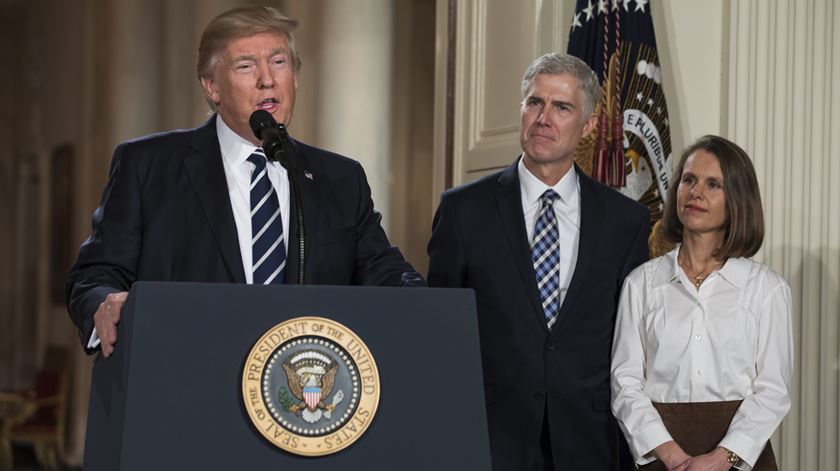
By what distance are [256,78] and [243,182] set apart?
0.25 metres

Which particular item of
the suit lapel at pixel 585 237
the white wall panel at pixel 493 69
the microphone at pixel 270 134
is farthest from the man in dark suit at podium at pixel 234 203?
the white wall panel at pixel 493 69

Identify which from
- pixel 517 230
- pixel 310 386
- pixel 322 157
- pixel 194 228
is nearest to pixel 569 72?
pixel 517 230

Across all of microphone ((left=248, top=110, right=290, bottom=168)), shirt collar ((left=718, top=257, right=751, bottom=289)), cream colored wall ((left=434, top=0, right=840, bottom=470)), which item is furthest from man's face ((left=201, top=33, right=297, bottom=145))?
cream colored wall ((left=434, top=0, right=840, bottom=470))

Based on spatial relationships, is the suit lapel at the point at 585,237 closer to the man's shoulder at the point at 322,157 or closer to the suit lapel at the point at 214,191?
the man's shoulder at the point at 322,157

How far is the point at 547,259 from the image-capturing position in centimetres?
321

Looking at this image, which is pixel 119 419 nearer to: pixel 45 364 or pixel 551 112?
pixel 551 112

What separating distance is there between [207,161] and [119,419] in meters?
0.88

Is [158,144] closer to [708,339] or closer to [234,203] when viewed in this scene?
[234,203]

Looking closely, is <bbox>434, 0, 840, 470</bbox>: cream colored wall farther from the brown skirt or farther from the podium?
the podium

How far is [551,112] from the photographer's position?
128 inches

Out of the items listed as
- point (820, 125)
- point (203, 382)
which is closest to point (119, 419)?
point (203, 382)

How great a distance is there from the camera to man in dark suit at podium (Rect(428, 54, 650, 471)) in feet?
10.2

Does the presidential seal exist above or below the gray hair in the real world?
below

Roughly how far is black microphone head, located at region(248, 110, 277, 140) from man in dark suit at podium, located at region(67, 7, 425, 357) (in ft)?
0.60
